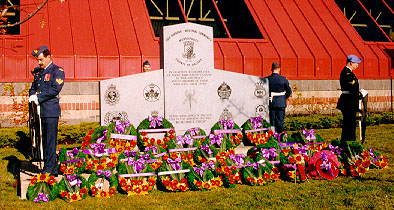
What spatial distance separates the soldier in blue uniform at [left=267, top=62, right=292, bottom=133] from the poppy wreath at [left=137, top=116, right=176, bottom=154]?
2.60 meters

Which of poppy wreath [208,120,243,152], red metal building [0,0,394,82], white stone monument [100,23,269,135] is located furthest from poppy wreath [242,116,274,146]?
red metal building [0,0,394,82]

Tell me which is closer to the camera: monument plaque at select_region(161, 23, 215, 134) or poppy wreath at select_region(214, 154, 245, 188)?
poppy wreath at select_region(214, 154, 245, 188)

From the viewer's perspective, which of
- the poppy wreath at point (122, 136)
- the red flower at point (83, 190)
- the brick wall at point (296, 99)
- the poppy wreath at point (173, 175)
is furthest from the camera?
the brick wall at point (296, 99)

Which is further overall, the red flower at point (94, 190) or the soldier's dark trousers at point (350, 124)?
the soldier's dark trousers at point (350, 124)

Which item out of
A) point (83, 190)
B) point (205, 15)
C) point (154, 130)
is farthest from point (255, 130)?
point (205, 15)

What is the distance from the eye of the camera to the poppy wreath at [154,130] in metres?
8.52

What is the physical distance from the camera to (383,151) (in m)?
9.49

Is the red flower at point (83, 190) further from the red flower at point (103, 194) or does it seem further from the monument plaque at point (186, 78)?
the monument plaque at point (186, 78)

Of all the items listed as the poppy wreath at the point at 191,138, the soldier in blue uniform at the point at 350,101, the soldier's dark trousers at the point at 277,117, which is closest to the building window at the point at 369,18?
the soldier's dark trousers at the point at 277,117

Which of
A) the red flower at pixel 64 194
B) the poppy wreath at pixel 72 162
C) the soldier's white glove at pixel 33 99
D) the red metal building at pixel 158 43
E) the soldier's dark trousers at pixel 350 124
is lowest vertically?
the red flower at pixel 64 194

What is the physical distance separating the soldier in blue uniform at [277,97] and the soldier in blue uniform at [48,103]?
16.5 ft

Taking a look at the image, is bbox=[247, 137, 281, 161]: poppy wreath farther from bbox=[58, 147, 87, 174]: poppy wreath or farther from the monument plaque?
bbox=[58, 147, 87, 174]: poppy wreath

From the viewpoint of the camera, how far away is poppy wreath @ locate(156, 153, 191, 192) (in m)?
6.66

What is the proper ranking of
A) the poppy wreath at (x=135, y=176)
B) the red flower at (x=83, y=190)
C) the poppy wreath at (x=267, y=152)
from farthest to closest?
the poppy wreath at (x=267, y=152) → the poppy wreath at (x=135, y=176) → the red flower at (x=83, y=190)
